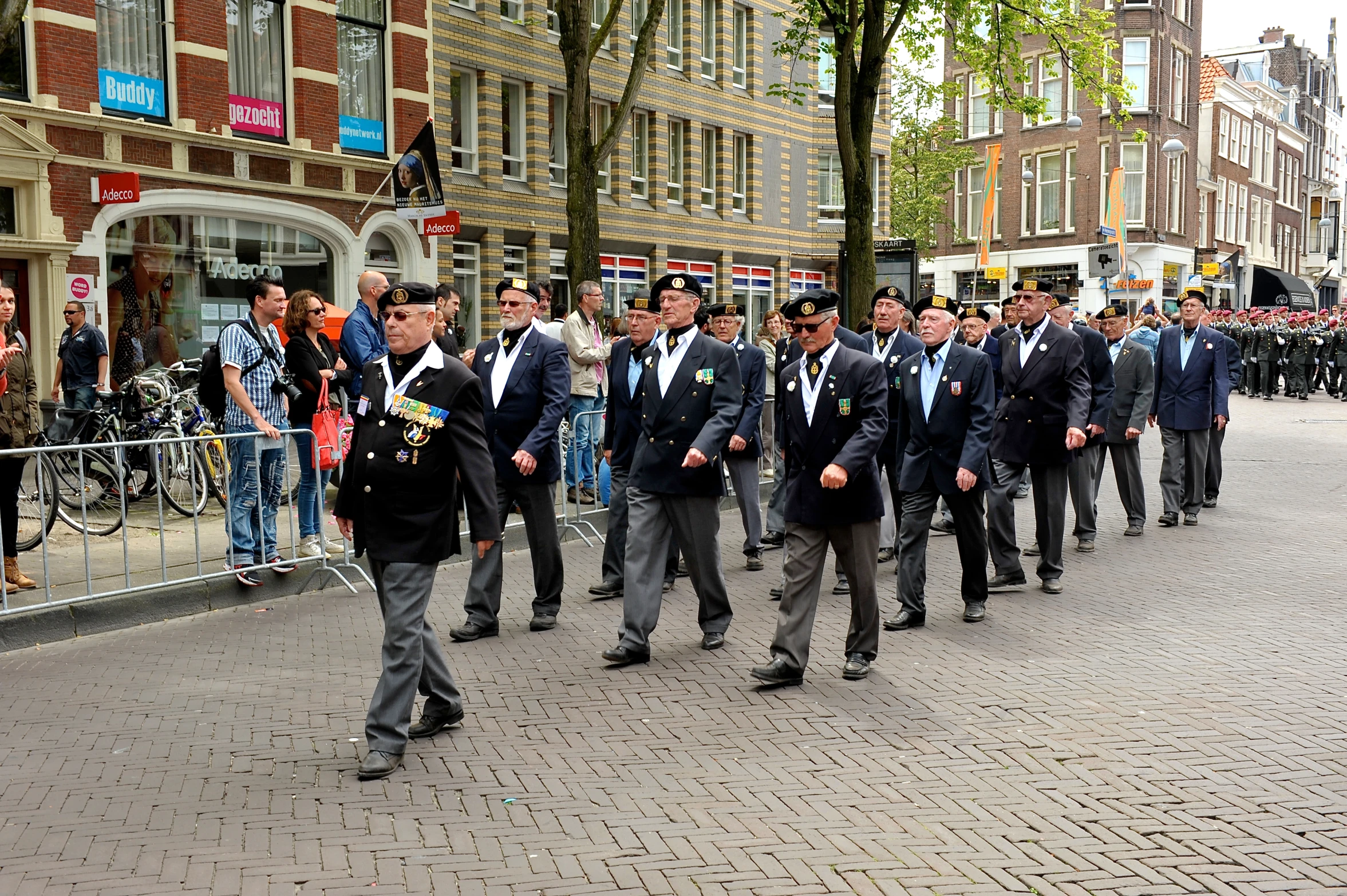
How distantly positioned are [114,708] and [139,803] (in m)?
1.45

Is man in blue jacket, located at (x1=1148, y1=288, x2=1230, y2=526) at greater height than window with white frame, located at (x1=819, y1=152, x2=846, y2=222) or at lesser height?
lesser

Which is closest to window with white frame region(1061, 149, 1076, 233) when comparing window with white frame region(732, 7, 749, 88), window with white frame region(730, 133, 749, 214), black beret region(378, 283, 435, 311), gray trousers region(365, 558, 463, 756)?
window with white frame region(730, 133, 749, 214)

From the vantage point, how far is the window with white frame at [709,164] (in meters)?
34.2

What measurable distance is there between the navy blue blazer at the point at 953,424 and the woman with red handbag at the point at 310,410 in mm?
4062

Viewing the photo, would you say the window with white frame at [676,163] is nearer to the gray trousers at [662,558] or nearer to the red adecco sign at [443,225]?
the red adecco sign at [443,225]

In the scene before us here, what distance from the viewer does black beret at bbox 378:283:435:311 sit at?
5434 millimetres

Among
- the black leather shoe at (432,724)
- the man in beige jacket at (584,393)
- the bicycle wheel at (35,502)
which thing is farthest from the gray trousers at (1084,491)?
the bicycle wheel at (35,502)

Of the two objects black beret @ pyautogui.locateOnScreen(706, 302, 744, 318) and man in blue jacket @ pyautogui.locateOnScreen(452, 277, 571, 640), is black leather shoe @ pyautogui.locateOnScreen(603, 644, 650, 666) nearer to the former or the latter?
man in blue jacket @ pyautogui.locateOnScreen(452, 277, 571, 640)

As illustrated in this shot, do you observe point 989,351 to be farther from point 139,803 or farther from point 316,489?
point 139,803

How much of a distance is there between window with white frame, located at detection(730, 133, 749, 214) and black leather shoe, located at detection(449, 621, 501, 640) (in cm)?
2892

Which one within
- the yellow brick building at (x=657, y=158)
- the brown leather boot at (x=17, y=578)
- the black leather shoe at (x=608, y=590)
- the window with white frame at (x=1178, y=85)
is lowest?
the black leather shoe at (x=608, y=590)

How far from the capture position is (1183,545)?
440 inches

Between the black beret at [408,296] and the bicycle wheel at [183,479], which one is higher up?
the black beret at [408,296]

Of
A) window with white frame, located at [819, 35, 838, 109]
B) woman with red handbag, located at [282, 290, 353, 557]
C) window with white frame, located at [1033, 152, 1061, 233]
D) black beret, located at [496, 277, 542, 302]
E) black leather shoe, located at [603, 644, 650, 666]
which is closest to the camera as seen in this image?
black leather shoe, located at [603, 644, 650, 666]
